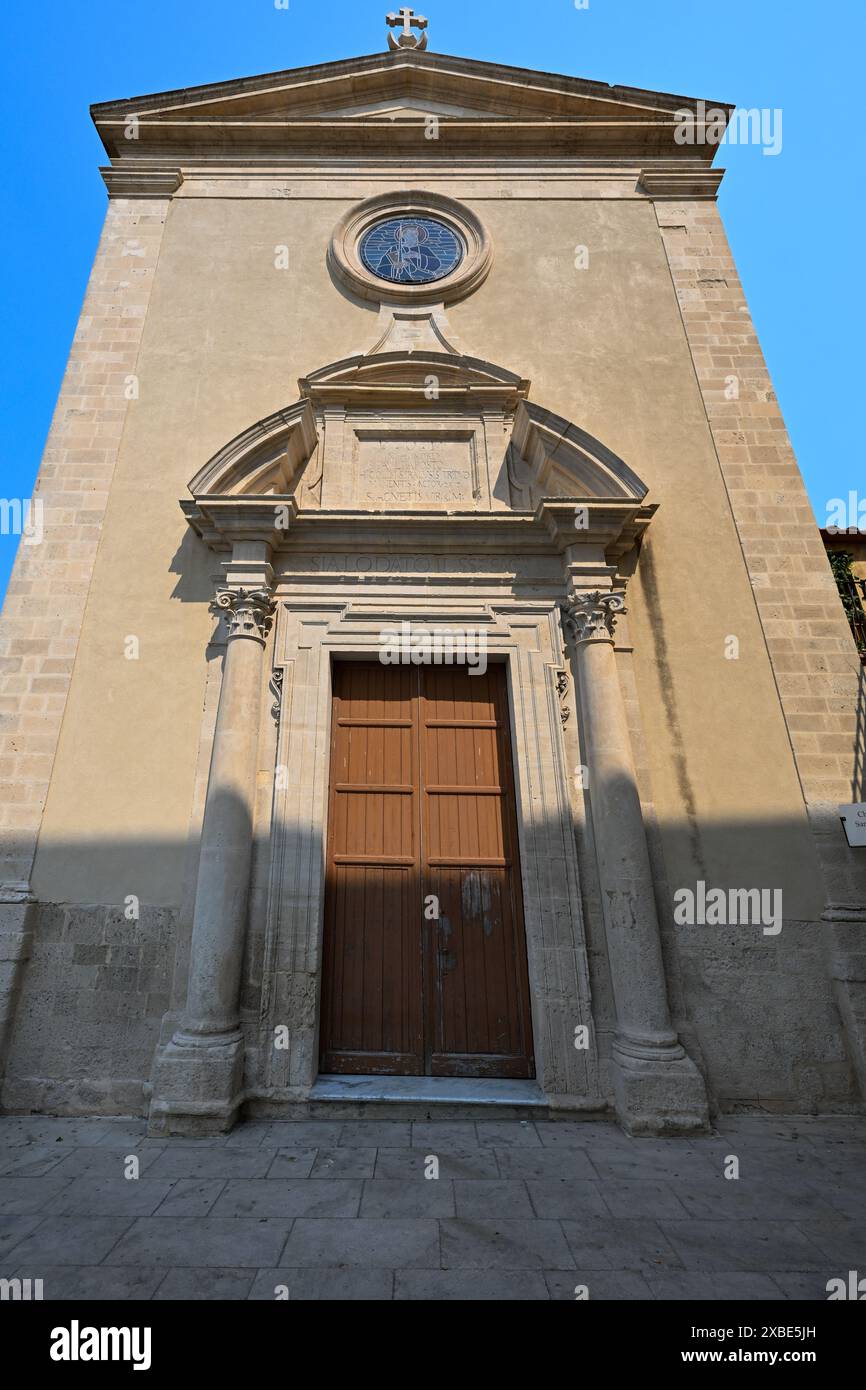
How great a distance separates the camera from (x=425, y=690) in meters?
5.70

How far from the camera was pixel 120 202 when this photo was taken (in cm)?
745

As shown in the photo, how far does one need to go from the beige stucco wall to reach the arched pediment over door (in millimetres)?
501

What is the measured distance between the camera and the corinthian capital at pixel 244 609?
17.3ft

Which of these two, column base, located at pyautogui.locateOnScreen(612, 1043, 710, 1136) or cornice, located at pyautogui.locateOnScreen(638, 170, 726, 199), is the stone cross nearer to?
cornice, located at pyautogui.locateOnScreen(638, 170, 726, 199)

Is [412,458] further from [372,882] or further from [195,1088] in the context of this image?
[195,1088]

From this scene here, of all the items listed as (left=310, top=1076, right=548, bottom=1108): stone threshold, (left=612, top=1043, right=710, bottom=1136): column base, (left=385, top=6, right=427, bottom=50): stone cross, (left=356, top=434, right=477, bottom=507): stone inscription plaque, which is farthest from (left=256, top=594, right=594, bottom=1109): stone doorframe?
(left=385, top=6, right=427, bottom=50): stone cross

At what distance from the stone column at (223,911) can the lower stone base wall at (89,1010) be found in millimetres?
392

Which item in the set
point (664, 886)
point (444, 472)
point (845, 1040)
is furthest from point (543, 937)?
point (444, 472)

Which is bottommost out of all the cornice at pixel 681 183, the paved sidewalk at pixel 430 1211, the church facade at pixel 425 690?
the paved sidewalk at pixel 430 1211

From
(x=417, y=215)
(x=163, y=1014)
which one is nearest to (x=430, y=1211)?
(x=163, y=1014)

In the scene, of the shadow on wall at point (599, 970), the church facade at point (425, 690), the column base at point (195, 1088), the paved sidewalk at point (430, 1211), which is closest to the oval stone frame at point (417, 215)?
the church facade at point (425, 690)

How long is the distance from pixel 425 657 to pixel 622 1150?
380cm

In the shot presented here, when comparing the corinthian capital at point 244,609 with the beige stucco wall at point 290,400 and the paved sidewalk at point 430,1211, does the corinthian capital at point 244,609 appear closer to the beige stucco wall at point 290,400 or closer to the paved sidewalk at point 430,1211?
the beige stucco wall at point 290,400
